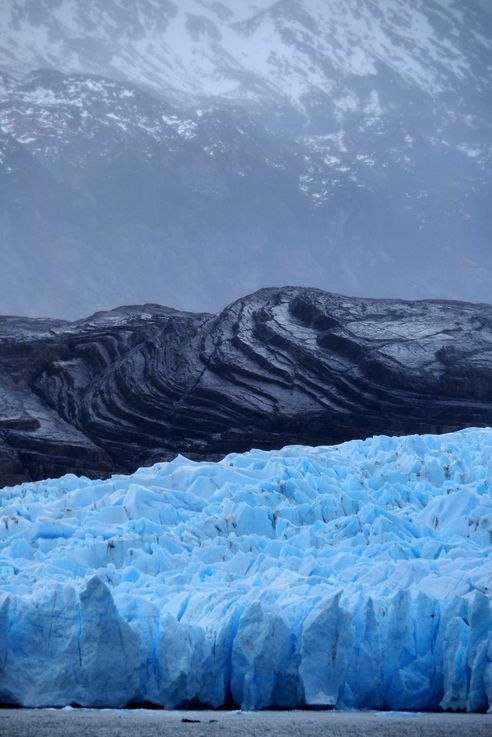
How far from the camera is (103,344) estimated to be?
22.7 meters

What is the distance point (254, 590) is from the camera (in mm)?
9891

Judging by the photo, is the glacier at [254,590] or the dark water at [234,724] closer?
the dark water at [234,724]

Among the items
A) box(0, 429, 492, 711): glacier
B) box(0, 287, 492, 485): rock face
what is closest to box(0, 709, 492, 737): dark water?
box(0, 429, 492, 711): glacier

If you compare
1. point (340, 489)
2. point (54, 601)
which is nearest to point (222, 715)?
point (54, 601)

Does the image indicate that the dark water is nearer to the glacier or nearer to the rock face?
the glacier

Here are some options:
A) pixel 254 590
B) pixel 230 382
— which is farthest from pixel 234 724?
pixel 230 382

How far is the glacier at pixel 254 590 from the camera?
8.94 m

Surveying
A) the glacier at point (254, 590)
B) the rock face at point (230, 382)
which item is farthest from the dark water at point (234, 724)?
the rock face at point (230, 382)

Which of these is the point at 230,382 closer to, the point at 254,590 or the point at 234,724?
the point at 254,590

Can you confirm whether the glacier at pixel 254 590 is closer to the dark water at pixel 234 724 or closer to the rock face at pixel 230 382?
the dark water at pixel 234 724

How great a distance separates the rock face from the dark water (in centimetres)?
1164

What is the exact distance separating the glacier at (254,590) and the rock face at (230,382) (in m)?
5.85

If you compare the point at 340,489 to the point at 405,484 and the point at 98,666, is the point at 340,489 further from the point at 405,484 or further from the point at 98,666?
the point at 98,666

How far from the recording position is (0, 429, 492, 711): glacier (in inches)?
352
